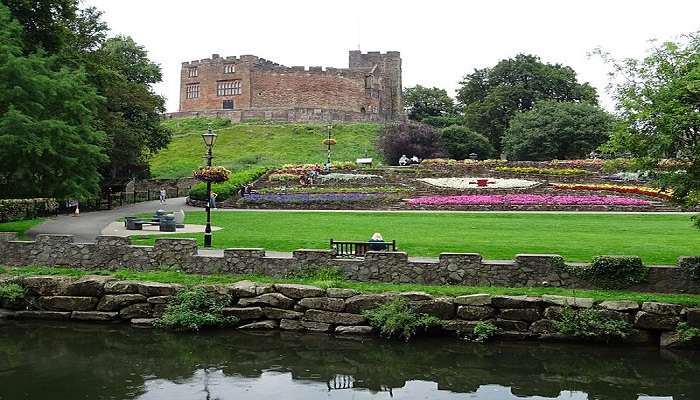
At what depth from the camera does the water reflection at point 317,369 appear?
1182 centimetres

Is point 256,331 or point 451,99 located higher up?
point 451,99

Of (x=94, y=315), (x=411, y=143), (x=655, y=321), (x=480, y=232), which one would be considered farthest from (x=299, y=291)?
(x=411, y=143)

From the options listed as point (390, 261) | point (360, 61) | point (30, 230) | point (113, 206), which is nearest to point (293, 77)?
point (360, 61)

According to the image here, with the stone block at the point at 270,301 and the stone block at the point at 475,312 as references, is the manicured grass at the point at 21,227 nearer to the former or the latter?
the stone block at the point at 270,301

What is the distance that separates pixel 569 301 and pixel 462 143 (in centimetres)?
5487

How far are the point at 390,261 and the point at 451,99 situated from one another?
85.8 meters

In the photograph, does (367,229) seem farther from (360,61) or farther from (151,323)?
(360,61)

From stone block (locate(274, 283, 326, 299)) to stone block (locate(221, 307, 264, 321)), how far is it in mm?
670

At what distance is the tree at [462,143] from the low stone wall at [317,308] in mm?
52944

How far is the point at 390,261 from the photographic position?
16.9 metres

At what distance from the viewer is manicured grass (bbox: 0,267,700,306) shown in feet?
49.2

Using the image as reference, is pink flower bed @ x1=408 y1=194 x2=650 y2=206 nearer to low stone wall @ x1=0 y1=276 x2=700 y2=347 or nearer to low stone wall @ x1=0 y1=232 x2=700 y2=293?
low stone wall @ x1=0 y1=232 x2=700 y2=293

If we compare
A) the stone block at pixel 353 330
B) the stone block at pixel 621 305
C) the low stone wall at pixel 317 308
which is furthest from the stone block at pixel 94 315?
the stone block at pixel 621 305

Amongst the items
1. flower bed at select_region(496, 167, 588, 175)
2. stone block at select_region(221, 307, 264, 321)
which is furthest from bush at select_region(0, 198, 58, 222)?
flower bed at select_region(496, 167, 588, 175)
